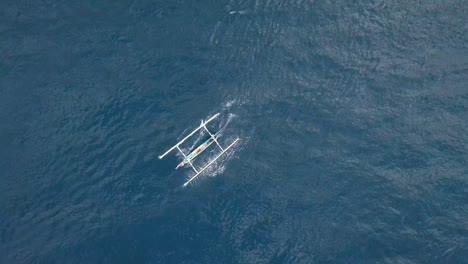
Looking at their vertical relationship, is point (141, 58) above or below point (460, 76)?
above

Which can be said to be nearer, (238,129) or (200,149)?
(200,149)

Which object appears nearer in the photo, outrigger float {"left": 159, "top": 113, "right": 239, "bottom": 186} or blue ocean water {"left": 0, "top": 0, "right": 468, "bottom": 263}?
blue ocean water {"left": 0, "top": 0, "right": 468, "bottom": 263}

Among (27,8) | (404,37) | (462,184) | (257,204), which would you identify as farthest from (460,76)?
(27,8)

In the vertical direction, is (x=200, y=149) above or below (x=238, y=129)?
above

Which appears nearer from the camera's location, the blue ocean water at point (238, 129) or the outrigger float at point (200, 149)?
the blue ocean water at point (238, 129)

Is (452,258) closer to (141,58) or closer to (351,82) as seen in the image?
(351,82)

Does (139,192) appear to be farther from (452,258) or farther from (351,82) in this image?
(452,258)

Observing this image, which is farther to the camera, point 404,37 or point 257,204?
point 404,37

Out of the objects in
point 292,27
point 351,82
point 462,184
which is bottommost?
point 462,184
